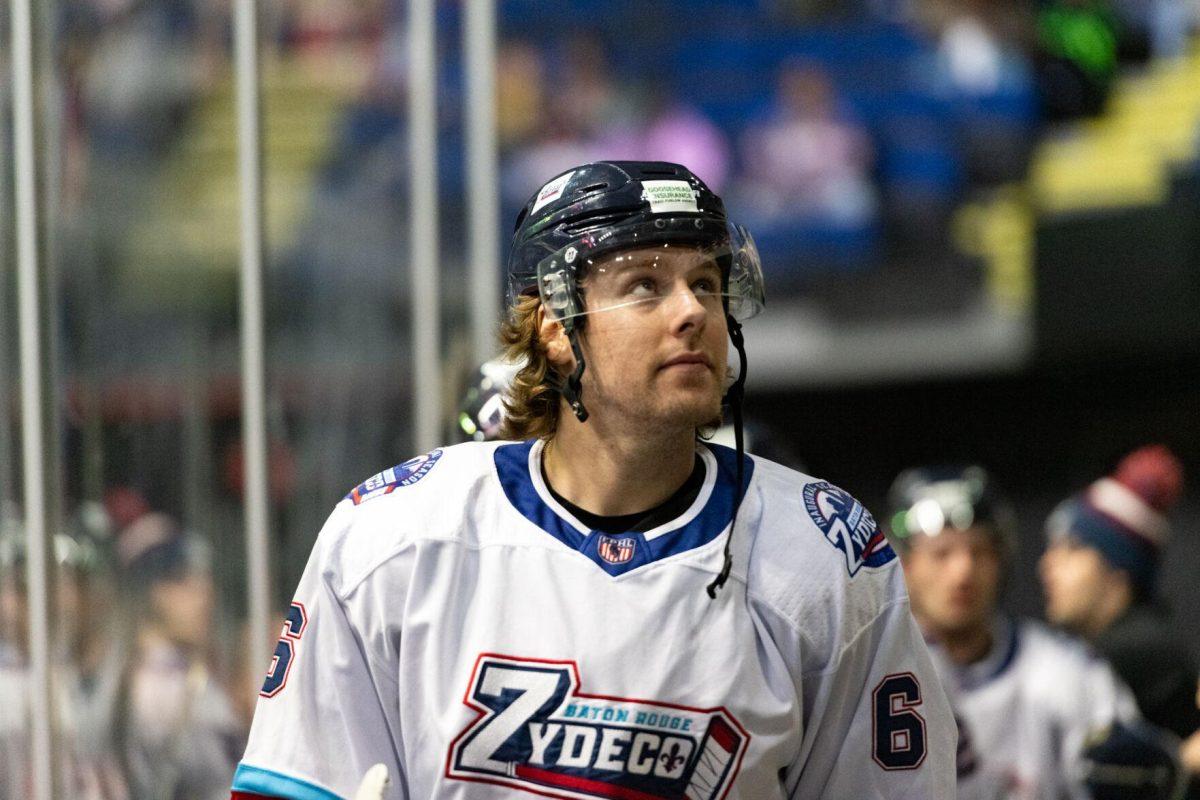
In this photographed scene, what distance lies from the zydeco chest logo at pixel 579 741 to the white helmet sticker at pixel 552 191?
0.54 m

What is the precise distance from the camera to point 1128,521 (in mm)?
4051

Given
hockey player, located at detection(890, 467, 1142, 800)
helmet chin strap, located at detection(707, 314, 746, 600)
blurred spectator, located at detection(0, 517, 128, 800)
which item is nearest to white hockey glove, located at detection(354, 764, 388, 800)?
helmet chin strap, located at detection(707, 314, 746, 600)

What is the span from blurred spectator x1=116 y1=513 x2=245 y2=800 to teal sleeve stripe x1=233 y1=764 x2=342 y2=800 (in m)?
1.14

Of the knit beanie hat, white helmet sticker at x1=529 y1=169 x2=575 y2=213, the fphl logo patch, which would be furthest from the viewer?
the knit beanie hat

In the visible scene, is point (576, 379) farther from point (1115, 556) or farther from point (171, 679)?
point (1115, 556)

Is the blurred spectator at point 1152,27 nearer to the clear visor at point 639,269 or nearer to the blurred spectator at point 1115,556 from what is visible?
the blurred spectator at point 1115,556

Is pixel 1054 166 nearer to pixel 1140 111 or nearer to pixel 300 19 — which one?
pixel 1140 111

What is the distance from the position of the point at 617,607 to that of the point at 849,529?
11.3 inches

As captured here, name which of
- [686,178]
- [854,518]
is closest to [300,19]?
[686,178]

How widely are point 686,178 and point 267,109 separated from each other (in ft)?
4.83

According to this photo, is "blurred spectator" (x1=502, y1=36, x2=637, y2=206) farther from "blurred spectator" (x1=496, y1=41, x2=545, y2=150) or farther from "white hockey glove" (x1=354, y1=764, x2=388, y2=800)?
"white hockey glove" (x1=354, y1=764, x2=388, y2=800)

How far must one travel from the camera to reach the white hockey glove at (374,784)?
182 cm

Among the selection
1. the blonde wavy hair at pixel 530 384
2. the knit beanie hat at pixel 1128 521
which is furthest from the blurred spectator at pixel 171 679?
the knit beanie hat at pixel 1128 521

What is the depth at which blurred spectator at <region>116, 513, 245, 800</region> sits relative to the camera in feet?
10.0
